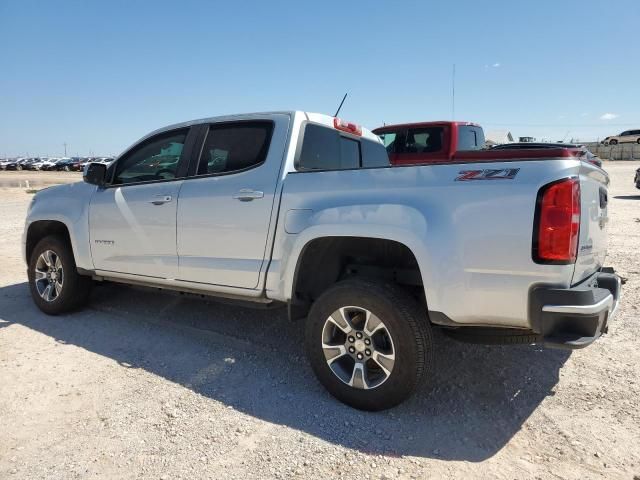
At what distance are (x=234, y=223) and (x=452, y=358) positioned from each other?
6.56 ft

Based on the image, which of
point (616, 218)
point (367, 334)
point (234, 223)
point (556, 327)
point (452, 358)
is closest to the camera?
point (556, 327)

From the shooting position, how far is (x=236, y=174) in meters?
3.56

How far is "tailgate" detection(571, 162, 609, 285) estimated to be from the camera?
8.14ft

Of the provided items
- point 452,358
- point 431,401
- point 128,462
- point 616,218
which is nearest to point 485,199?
point 431,401

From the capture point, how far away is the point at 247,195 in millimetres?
3414

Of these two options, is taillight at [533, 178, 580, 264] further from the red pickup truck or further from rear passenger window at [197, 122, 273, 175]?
the red pickup truck

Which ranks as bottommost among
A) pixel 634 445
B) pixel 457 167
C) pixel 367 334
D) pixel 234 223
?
pixel 634 445

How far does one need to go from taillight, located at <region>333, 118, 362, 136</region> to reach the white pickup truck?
0.01 m

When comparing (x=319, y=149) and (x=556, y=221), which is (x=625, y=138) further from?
(x=556, y=221)

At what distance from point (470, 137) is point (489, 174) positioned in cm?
767

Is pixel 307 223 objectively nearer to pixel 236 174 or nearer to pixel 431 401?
pixel 236 174

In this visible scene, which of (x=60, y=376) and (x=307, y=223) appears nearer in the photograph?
(x=307, y=223)

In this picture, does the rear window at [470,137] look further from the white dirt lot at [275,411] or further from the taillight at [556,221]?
the taillight at [556,221]

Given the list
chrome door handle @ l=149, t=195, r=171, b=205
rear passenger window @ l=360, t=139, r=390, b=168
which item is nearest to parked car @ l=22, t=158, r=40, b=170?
chrome door handle @ l=149, t=195, r=171, b=205
